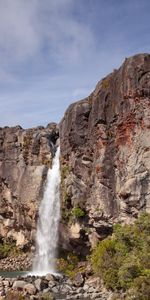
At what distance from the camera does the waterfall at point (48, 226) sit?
142 ft

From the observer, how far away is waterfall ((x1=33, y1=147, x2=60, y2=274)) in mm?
43422

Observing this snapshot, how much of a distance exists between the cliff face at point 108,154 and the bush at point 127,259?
3583 millimetres

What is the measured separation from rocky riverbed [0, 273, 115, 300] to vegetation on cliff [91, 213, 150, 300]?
5.10 ft

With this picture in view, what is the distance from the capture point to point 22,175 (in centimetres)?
5312

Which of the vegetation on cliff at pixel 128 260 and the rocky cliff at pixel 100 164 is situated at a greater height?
the rocky cliff at pixel 100 164

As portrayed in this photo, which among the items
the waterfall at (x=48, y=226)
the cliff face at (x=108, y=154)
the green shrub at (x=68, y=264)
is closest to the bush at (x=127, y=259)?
the cliff face at (x=108, y=154)

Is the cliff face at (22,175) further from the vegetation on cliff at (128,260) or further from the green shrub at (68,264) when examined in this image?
the vegetation on cliff at (128,260)

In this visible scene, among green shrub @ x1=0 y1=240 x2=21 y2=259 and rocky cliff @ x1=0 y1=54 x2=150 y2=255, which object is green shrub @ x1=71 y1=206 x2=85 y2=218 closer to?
rocky cliff @ x1=0 y1=54 x2=150 y2=255

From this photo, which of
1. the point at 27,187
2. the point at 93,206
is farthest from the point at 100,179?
the point at 27,187

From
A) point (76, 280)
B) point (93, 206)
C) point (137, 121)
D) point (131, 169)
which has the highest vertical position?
point (137, 121)

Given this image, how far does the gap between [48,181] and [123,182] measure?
15.5 m

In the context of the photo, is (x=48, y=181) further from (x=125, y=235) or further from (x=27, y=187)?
(x=125, y=235)

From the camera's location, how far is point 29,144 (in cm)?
5472

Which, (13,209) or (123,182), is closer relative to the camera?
(123,182)
